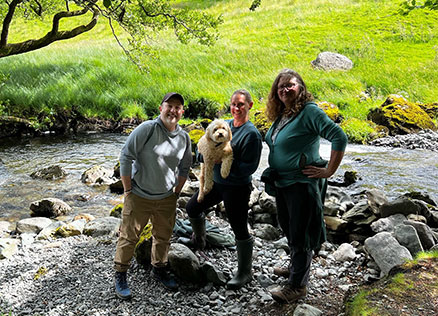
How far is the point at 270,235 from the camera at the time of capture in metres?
6.64

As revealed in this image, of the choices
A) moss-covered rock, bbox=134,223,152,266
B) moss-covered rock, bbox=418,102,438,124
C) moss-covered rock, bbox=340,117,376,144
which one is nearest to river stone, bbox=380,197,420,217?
moss-covered rock, bbox=134,223,152,266

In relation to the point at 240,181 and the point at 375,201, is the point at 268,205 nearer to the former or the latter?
the point at 375,201

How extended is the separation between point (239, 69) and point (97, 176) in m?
15.8

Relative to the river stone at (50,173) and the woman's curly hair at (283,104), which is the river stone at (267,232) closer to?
the woman's curly hair at (283,104)

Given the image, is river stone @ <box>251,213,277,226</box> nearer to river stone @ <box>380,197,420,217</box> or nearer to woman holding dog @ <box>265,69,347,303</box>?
river stone @ <box>380,197,420,217</box>

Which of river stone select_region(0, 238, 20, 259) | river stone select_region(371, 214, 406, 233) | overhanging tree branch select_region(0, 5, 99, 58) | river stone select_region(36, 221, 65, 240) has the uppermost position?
overhanging tree branch select_region(0, 5, 99, 58)

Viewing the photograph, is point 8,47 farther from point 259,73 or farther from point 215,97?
point 259,73

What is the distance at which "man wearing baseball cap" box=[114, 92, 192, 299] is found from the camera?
4.30m

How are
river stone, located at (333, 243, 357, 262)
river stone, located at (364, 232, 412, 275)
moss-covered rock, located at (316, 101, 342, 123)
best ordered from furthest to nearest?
moss-covered rock, located at (316, 101, 342, 123)
river stone, located at (333, 243, 357, 262)
river stone, located at (364, 232, 412, 275)

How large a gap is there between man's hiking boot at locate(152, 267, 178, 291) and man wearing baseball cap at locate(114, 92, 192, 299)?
459mm

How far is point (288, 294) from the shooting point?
4355 mm

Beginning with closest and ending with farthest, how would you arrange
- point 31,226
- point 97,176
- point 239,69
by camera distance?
point 31,226, point 97,176, point 239,69

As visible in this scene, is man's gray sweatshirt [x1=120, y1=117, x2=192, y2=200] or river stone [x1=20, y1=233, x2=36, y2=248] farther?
river stone [x1=20, y1=233, x2=36, y2=248]

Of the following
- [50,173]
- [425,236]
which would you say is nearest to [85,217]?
[50,173]
